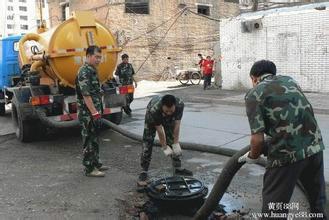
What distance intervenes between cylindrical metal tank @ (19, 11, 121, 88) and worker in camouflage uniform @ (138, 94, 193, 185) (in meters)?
2.86

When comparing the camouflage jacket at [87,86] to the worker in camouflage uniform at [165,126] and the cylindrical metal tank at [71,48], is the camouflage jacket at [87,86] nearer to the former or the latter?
the worker in camouflage uniform at [165,126]

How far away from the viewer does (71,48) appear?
7.60 m

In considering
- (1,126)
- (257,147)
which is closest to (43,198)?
(257,147)

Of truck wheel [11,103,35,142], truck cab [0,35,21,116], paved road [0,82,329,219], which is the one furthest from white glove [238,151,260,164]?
truck cab [0,35,21,116]

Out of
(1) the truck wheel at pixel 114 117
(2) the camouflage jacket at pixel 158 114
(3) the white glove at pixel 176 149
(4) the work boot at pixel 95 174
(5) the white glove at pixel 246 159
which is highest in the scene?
(2) the camouflage jacket at pixel 158 114

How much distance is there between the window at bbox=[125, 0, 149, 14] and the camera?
2291 cm

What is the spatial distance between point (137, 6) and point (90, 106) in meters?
18.5

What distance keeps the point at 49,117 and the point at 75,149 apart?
2.52ft

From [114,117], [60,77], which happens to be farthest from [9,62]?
[60,77]

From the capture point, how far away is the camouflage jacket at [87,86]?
5801 millimetres

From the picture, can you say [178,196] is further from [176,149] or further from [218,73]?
[218,73]

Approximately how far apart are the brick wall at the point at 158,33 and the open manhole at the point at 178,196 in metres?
18.6

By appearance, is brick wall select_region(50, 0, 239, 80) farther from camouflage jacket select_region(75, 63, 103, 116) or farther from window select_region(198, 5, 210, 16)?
camouflage jacket select_region(75, 63, 103, 116)

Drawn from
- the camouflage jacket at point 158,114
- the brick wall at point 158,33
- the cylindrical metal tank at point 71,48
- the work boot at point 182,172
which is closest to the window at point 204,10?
the brick wall at point 158,33
